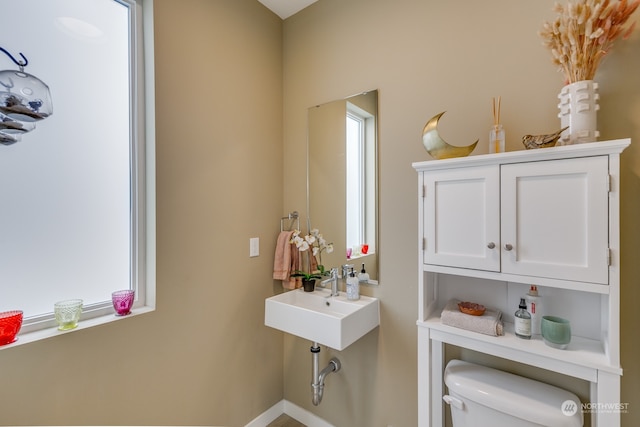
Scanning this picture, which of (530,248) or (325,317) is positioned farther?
(325,317)

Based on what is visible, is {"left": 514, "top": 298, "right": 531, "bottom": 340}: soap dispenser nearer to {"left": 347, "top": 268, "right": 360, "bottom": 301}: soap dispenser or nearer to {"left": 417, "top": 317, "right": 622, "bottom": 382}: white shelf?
{"left": 417, "top": 317, "right": 622, "bottom": 382}: white shelf

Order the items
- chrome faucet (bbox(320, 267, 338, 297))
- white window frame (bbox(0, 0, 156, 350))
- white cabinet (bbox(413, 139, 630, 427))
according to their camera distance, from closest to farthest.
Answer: white cabinet (bbox(413, 139, 630, 427)), white window frame (bbox(0, 0, 156, 350)), chrome faucet (bbox(320, 267, 338, 297))

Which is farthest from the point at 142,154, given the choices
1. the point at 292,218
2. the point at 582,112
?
the point at 582,112

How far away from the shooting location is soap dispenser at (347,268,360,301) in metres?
1.67

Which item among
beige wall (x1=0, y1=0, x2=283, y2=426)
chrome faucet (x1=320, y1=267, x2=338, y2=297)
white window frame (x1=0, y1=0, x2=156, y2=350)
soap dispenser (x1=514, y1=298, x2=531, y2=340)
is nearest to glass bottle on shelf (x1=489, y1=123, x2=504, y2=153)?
soap dispenser (x1=514, y1=298, x2=531, y2=340)

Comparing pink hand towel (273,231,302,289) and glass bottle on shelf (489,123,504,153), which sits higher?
glass bottle on shelf (489,123,504,153)

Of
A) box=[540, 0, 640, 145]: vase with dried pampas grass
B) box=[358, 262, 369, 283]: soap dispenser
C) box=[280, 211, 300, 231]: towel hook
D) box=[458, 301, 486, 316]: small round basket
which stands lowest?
box=[458, 301, 486, 316]: small round basket

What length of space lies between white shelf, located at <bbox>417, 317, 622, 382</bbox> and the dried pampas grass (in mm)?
975

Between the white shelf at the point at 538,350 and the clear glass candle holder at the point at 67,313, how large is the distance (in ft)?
4.86

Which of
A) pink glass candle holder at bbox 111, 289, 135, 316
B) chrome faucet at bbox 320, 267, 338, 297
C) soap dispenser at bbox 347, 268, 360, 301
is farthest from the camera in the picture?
chrome faucet at bbox 320, 267, 338, 297

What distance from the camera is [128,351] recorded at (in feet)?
4.23

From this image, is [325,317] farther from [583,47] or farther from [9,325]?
[583,47]

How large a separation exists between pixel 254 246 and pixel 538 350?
155 cm

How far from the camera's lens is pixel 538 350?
999 mm
